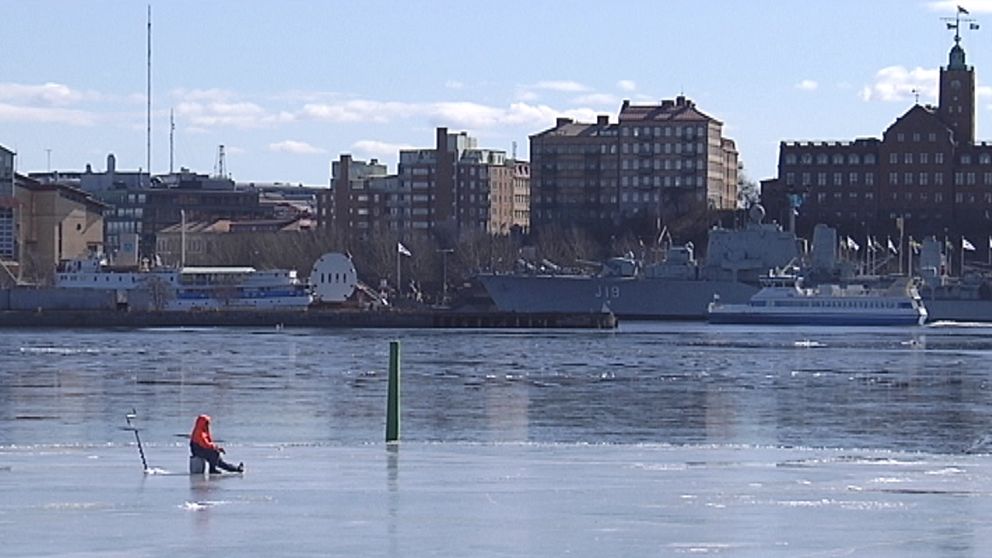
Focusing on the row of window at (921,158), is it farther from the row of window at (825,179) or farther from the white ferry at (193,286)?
the white ferry at (193,286)

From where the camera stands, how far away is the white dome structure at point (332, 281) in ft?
500

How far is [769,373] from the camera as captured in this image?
217 ft

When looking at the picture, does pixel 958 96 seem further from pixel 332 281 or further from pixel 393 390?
pixel 393 390

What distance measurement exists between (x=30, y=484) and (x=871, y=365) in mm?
53877

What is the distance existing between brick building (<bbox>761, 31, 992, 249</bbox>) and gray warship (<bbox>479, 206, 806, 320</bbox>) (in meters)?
36.6

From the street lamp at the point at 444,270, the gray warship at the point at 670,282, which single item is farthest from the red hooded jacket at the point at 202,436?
the street lamp at the point at 444,270

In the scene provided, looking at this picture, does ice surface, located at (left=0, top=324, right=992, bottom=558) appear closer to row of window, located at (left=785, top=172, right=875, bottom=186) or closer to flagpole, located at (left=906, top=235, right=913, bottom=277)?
flagpole, located at (left=906, top=235, right=913, bottom=277)

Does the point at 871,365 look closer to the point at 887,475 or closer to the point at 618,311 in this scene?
the point at 887,475

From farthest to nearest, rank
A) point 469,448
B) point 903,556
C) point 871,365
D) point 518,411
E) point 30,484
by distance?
1. point 871,365
2. point 518,411
3. point 469,448
4. point 30,484
5. point 903,556

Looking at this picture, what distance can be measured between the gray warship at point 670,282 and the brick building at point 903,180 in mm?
36646

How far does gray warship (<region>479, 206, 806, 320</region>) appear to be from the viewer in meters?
148

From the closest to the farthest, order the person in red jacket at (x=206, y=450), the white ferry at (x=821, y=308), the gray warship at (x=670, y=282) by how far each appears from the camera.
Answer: the person in red jacket at (x=206, y=450) → the white ferry at (x=821, y=308) → the gray warship at (x=670, y=282)

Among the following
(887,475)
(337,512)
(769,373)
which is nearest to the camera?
(337,512)

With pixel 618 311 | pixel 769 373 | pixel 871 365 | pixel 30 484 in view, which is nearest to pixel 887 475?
pixel 30 484
